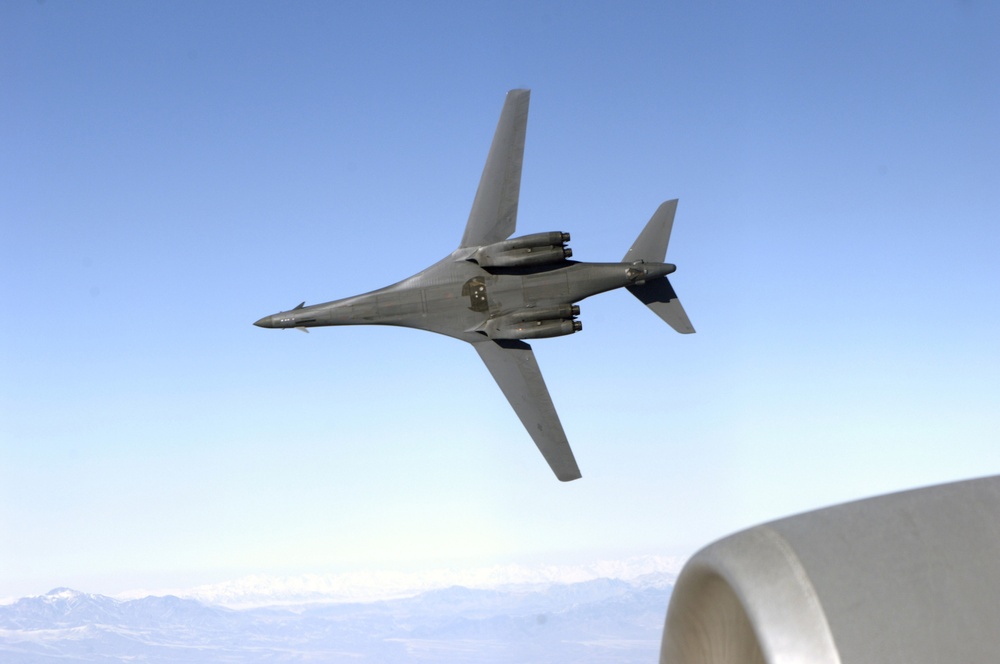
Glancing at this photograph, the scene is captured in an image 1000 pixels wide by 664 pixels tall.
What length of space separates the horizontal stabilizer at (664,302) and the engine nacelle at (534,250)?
7.08 feet

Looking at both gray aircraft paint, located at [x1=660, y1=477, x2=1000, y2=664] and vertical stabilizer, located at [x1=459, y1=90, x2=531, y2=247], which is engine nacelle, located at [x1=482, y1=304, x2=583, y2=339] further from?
gray aircraft paint, located at [x1=660, y1=477, x2=1000, y2=664]

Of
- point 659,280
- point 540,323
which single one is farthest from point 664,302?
point 540,323

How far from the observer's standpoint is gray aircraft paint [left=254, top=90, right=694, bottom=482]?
741 inches

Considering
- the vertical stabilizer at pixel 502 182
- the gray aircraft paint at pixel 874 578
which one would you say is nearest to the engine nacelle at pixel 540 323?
the vertical stabilizer at pixel 502 182

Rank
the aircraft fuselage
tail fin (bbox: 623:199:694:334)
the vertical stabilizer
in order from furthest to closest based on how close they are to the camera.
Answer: the vertical stabilizer < tail fin (bbox: 623:199:694:334) < the aircraft fuselage

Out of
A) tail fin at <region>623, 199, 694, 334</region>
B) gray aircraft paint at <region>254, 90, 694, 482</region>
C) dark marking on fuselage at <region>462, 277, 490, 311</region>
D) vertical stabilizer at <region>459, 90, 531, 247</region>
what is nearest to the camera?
gray aircraft paint at <region>254, 90, 694, 482</region>

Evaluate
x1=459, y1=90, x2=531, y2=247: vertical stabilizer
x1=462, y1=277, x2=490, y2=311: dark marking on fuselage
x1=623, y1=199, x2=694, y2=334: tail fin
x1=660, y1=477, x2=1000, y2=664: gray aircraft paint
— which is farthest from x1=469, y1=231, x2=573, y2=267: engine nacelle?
x1=660, y1=477, x2=1000, y2=664: gray aircraft paint

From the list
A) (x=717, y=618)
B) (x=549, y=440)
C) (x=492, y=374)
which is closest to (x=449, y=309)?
(x=492, y=374)

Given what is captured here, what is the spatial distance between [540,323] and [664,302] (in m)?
3.14

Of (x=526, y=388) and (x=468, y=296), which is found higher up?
(x=468, y=296)

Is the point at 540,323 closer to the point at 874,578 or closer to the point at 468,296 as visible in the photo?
the point at 468,296

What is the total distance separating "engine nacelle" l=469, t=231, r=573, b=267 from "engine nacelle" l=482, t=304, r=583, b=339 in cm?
110

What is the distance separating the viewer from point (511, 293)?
1911 cm

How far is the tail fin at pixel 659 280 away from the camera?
19672 millimetres
